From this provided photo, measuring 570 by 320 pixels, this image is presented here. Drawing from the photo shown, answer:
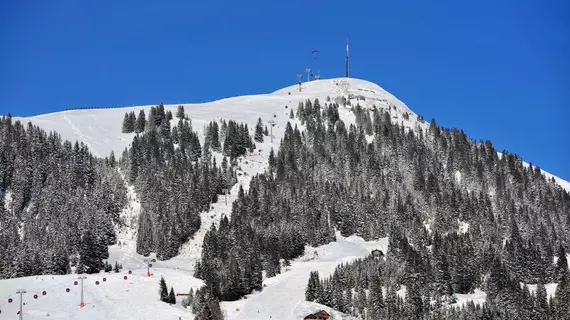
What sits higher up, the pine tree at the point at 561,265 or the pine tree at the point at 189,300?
the pine tree at the point at 561,265

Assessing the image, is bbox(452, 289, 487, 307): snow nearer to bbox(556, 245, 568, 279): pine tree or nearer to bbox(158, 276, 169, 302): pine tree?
bbox(556, 245, 568, 279): pine tree

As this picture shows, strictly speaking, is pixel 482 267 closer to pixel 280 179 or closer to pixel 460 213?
pixel 460 213

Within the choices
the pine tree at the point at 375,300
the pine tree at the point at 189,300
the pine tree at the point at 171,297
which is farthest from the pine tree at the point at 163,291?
the pine tree at the point at 375,300

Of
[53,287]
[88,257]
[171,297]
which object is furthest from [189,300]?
[88,257]

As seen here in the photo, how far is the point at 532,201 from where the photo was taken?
629 feet

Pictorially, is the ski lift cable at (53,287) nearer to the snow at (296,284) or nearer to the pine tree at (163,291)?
the pine tree at (163,291)

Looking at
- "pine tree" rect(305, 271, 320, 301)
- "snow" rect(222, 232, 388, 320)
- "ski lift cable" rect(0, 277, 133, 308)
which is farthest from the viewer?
"pine tree" rect(305, 271, 320, 301)

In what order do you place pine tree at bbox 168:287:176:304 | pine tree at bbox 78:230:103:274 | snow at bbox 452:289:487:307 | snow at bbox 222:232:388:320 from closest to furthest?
pine tree at bbox 168:287:176:304 < snow at bbox 222:232:388:320 < snow at bbox 452:289:487:307 < pine tree at bbox 78:230:103:274

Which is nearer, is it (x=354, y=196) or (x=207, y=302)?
(x=207, y=302)

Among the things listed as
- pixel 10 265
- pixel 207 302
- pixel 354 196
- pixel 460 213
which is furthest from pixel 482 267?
pixel 10 265

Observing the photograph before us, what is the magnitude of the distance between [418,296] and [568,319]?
30173mm

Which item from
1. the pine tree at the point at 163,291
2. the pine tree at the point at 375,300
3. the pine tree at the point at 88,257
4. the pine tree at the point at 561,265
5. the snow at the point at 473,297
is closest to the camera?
the pine tree at the point at 163,291

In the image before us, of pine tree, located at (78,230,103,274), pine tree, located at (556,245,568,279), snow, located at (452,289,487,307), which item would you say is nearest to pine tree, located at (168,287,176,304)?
pine tree, located at (78,230,103,274)

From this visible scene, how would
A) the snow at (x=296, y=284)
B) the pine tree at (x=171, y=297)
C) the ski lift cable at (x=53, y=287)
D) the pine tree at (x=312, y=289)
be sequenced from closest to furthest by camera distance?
1. the ski lift cable at (x=53, y=287)
2. the pine tree at (x=171, y=297)
3. the snow at (x=296, y=284)
4. the pine tree at (x=312, y=289)
